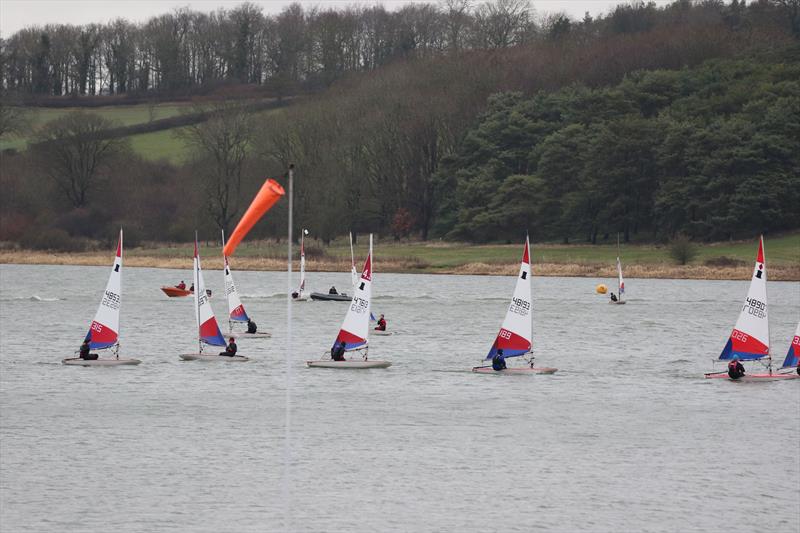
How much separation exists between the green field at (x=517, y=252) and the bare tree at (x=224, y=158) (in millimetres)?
3652

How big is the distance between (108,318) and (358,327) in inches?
333

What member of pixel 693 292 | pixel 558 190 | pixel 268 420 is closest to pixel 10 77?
pixel 558 190

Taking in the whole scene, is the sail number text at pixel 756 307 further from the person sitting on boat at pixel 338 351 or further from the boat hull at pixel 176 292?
the boat hull at pixel 176 292

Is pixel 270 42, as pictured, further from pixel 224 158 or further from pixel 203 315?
pixel 203 315

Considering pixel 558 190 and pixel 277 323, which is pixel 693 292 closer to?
pixel 558 190

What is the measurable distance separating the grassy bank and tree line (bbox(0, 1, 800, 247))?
98.4 inches

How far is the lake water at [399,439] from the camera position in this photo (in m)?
26.8

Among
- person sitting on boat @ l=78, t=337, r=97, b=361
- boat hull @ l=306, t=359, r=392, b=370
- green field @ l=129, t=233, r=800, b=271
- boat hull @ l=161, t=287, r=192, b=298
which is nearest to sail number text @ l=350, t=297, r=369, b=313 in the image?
boat hull @ l=306, t=359, r=392, b=370

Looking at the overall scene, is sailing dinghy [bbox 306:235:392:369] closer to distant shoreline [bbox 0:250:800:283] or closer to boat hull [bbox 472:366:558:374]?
boat hull [bbox 472:366:558:374]

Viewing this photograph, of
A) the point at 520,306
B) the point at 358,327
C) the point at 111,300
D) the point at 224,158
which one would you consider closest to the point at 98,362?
the point at 111,300

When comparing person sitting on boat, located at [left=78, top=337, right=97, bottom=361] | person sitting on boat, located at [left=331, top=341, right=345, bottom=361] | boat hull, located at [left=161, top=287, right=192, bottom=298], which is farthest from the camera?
boat hull, located at [left=161, top=287, right=192, bottom=298]

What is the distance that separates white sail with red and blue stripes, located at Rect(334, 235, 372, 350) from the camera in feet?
136

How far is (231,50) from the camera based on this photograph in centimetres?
17450

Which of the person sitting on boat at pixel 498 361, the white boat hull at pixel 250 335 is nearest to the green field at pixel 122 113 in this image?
the white boat hull at pixel 250 335
